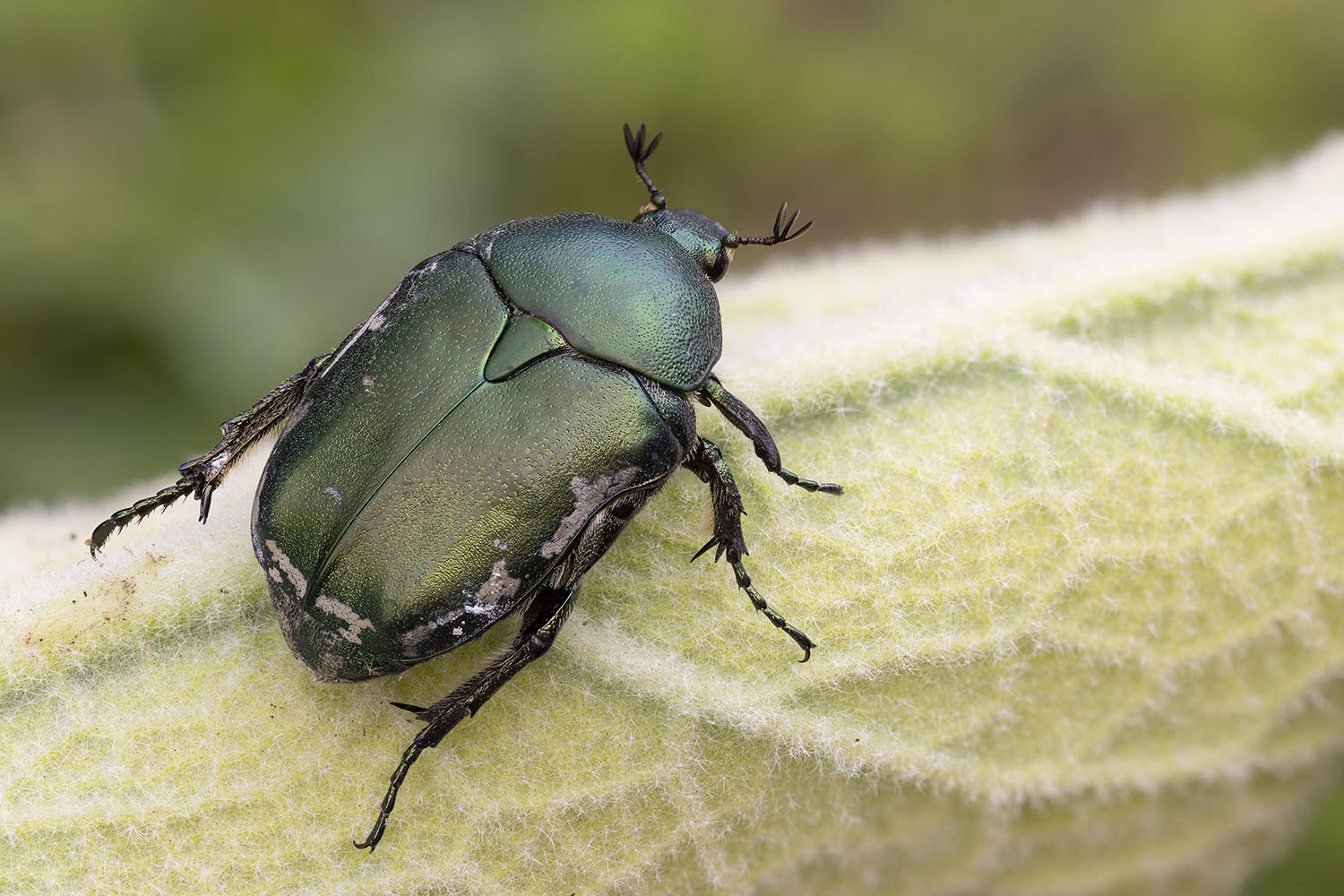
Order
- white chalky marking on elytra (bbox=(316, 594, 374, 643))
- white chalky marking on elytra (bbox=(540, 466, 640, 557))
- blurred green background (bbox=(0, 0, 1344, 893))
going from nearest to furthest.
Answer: white chalky marking on elytra (bbox=(316, 594, 374, 643)) < white chalky marking on elytra (bbox=(540, 466, 640, 557)) < blurred green background (bbox=(0, 0, 1344, 893))

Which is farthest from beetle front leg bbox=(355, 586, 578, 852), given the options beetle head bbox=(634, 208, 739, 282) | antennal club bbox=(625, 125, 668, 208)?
antennal club bbox=(625, 125, 668, 208)

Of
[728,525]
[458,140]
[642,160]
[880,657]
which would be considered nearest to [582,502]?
[728,525]

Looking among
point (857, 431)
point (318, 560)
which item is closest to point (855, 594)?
point (857, 431)

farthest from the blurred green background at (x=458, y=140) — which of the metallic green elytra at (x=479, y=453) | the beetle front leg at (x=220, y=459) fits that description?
the metallic green elytra at (x=479, y=453)

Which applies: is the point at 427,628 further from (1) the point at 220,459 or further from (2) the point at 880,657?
(2) the point at 880,657

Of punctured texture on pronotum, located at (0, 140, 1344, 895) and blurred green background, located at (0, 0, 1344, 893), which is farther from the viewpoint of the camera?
blurred green background, located at (0, 0, 1344, 893)

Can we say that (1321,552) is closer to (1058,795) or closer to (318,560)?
(1058,795)

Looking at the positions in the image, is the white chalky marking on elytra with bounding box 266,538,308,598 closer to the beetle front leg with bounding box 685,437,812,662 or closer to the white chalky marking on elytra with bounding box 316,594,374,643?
the white chalky marking on elytra with bounding box 316,594,374,643

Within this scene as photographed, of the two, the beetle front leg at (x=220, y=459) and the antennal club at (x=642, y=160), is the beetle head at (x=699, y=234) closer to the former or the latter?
the antennal club at (x=642, y=160)
